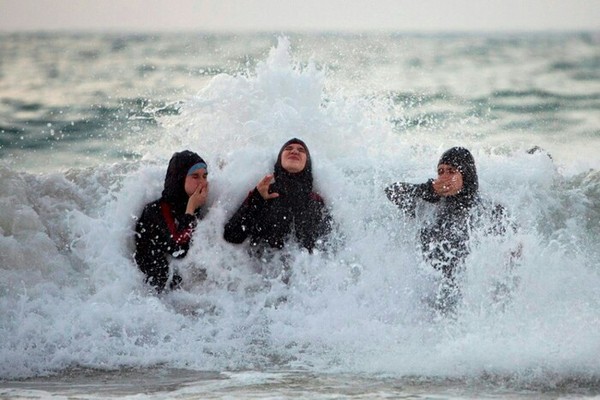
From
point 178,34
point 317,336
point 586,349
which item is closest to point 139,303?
point 317,336

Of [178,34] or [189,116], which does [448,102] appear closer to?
[189,116]

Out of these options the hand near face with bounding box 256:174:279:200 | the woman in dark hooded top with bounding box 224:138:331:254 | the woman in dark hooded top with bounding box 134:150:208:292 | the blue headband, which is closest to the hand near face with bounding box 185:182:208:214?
the woman in dark hooded top with bounding box 134:150:208:292

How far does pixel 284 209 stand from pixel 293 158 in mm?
416

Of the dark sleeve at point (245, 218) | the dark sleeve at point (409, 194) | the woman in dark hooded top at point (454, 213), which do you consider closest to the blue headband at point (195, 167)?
the dark sleeve at point (245, 218)

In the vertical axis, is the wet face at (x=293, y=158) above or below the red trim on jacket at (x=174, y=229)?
above

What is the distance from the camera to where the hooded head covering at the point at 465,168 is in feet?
24.7

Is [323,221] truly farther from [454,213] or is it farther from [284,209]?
[454,213]

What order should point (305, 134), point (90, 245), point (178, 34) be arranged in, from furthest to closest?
1. point (178, 34)
2. point (305, 134)
3. point (90, 245)

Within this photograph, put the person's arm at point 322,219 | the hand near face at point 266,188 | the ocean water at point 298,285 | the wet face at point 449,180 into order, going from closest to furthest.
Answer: the ocean water at point 298,285
the wet face at point 449,180
the hand near face at point 266,188
the person's arm at point 322,219

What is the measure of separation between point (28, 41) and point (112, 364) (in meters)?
51.4

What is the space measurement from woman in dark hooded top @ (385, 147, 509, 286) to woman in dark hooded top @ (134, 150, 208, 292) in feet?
6.09

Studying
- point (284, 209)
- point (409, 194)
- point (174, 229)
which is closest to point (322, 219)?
point (284, 209)

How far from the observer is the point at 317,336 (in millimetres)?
6926

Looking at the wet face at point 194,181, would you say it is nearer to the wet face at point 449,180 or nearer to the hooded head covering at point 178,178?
the hooded head covering at point 178,178
